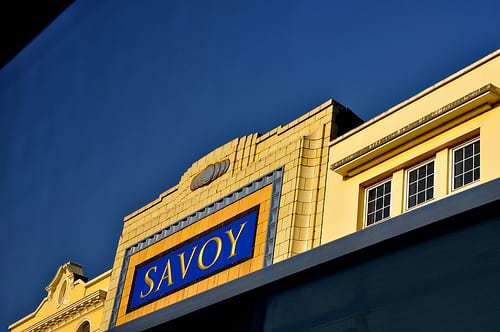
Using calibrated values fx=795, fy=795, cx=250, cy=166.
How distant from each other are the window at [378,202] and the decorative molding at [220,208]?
2258mm

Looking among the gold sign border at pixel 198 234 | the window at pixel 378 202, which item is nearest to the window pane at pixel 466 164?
the window at pixel 378 202

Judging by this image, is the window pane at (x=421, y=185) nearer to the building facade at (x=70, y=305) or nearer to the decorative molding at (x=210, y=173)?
the decorative molding at (x=210, y=173)

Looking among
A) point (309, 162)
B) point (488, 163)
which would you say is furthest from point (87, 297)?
point (488, 163)

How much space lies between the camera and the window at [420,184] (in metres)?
14.3

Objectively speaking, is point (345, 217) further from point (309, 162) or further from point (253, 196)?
point (253, 196)

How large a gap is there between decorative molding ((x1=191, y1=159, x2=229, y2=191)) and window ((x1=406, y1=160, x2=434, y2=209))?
6045 millimetres

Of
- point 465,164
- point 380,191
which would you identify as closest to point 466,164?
point 465,164

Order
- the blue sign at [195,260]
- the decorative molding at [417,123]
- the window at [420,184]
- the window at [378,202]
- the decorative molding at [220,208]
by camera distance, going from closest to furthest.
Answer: the decorative molding at [417,123]
the window at [420,184]
the window at [378,202]
the decorative molding at [220,208]
the blue sign at [195,260]

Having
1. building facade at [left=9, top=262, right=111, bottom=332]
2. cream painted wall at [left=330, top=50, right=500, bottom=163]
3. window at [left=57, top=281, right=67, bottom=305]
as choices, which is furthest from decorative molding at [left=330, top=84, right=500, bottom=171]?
window at [left=57, top=281, right=67, bottom=305]

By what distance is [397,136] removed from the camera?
14969 mm

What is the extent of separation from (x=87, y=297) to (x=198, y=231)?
6.87 metres

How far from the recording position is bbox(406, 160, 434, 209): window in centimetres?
1428

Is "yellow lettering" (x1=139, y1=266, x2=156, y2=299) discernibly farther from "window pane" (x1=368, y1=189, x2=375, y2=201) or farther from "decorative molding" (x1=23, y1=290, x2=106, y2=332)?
"window pane" (x1=368, y1=189, x2=375, y2=201)

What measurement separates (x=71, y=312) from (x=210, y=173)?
826 centimetres
